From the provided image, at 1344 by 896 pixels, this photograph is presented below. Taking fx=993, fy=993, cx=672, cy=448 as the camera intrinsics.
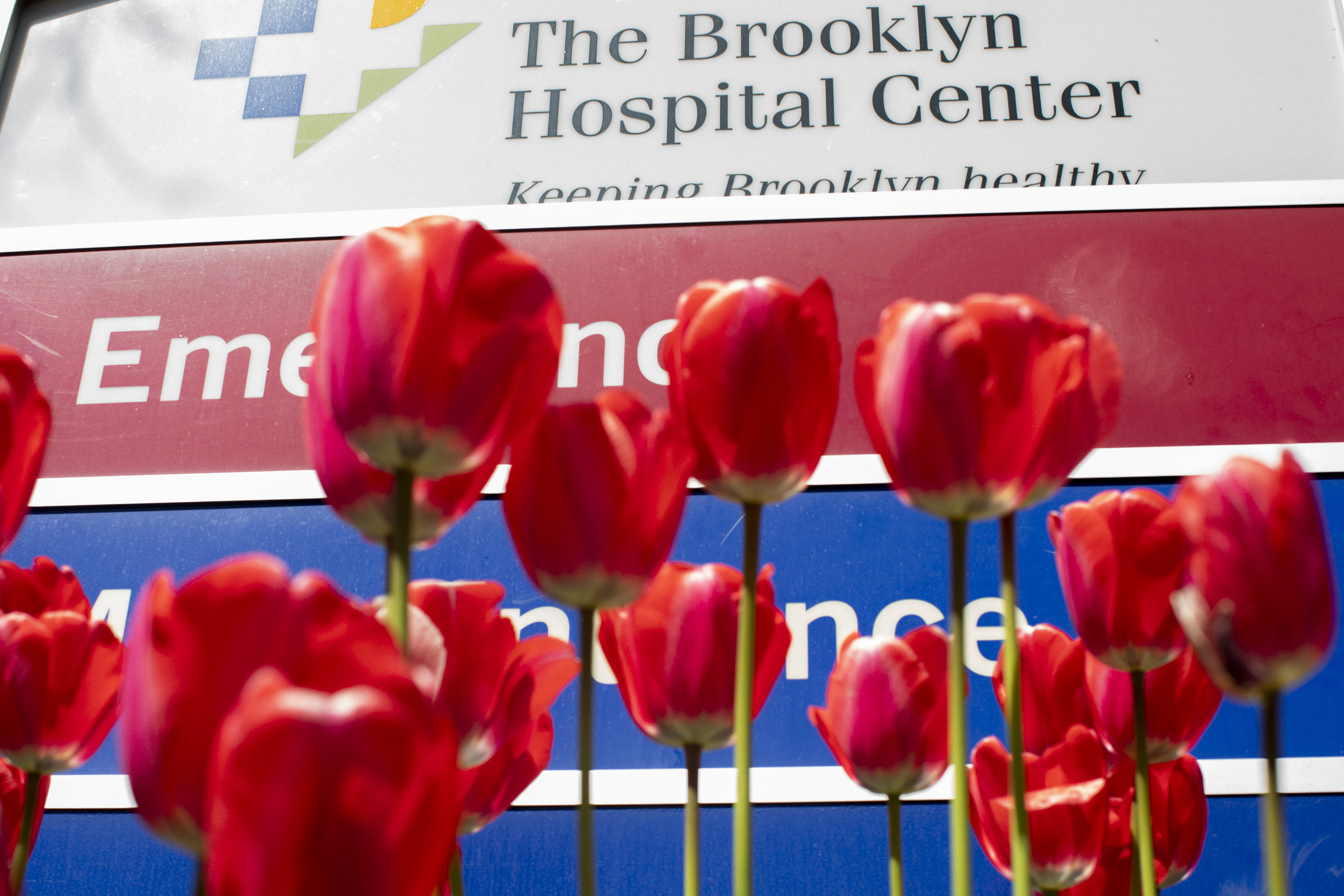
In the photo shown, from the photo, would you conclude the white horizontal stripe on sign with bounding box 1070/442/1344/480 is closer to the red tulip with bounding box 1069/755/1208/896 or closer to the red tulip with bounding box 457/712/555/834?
the red tulip with bounding box 1069/755/1208/896

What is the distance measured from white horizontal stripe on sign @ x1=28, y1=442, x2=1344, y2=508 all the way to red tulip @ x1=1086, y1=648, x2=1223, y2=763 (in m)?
0.47

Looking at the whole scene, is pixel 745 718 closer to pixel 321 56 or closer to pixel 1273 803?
pixel 1273 803

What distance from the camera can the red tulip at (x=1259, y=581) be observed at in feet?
0.48

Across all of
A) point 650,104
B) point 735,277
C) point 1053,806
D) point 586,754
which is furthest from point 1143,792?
point 650,104

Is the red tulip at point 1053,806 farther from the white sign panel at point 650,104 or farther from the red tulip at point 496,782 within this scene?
the white sign panel at point 650,104

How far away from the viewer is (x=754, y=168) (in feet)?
3.03

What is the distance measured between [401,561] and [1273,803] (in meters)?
0.14

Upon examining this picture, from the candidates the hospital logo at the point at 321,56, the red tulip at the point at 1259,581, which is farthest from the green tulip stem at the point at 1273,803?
the hospital logo at the point at 321,56

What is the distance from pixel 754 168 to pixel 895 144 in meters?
0.13

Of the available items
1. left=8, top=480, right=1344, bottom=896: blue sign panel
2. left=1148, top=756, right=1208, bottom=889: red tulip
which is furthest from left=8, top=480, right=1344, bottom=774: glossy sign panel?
left=1148, top=756, right=1208, bottom=889: red tulip

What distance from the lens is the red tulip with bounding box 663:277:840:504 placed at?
21 cm

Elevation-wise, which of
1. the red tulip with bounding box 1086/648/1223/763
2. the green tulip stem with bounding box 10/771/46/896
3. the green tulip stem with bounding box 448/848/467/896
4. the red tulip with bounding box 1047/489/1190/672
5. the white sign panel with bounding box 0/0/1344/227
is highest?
the white sign panel with bounding box 0/0/1344/227

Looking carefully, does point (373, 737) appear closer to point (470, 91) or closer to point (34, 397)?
point (34, 397)

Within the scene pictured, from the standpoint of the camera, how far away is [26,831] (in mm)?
255
